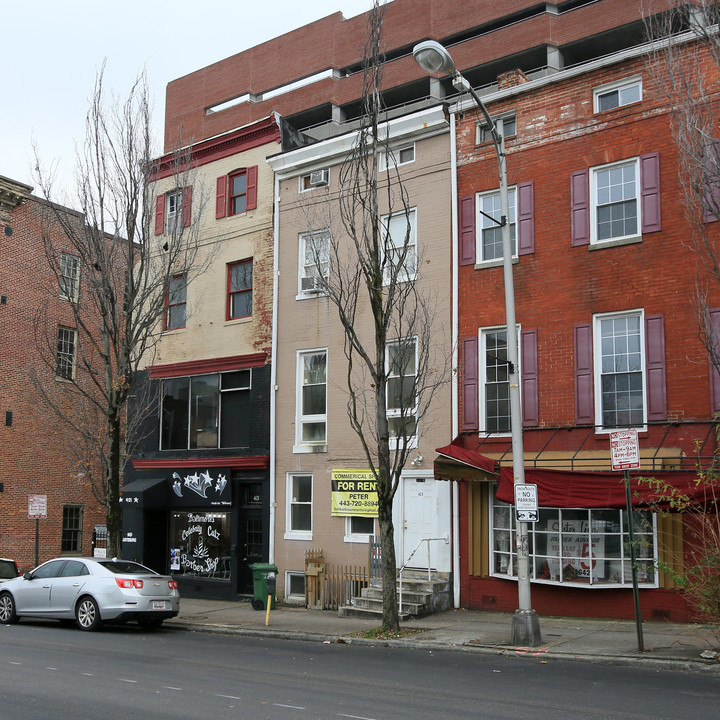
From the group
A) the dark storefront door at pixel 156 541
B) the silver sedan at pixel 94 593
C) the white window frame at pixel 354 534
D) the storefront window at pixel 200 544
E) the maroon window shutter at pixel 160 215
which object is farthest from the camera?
the maroon window shutter at pixel 160 215

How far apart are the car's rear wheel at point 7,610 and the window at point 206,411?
6.62 m

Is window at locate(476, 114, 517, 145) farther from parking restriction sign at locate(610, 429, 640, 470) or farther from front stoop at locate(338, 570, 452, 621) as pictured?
front stoop at locate(338, 570, 452, 621)

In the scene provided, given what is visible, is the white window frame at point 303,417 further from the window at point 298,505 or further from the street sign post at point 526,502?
the street sign post at point 526,502

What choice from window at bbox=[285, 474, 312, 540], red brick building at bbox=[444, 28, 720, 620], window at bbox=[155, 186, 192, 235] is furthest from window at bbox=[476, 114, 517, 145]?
window at bbox=[285, 474, 312, 540]

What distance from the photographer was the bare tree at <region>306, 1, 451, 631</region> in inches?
608

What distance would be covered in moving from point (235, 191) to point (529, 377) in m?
10.7

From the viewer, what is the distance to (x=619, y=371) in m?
16.5

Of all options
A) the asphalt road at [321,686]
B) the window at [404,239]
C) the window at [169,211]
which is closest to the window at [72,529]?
the window at [169,211]

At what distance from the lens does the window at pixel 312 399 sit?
68.6ft

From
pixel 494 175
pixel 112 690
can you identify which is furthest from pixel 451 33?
pixel 112 690

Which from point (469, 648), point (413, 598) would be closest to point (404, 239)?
point (413, 598)

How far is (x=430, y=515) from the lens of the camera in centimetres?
1858

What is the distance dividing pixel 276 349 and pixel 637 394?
928 centimetres

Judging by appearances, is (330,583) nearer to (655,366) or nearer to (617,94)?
(655,366)
